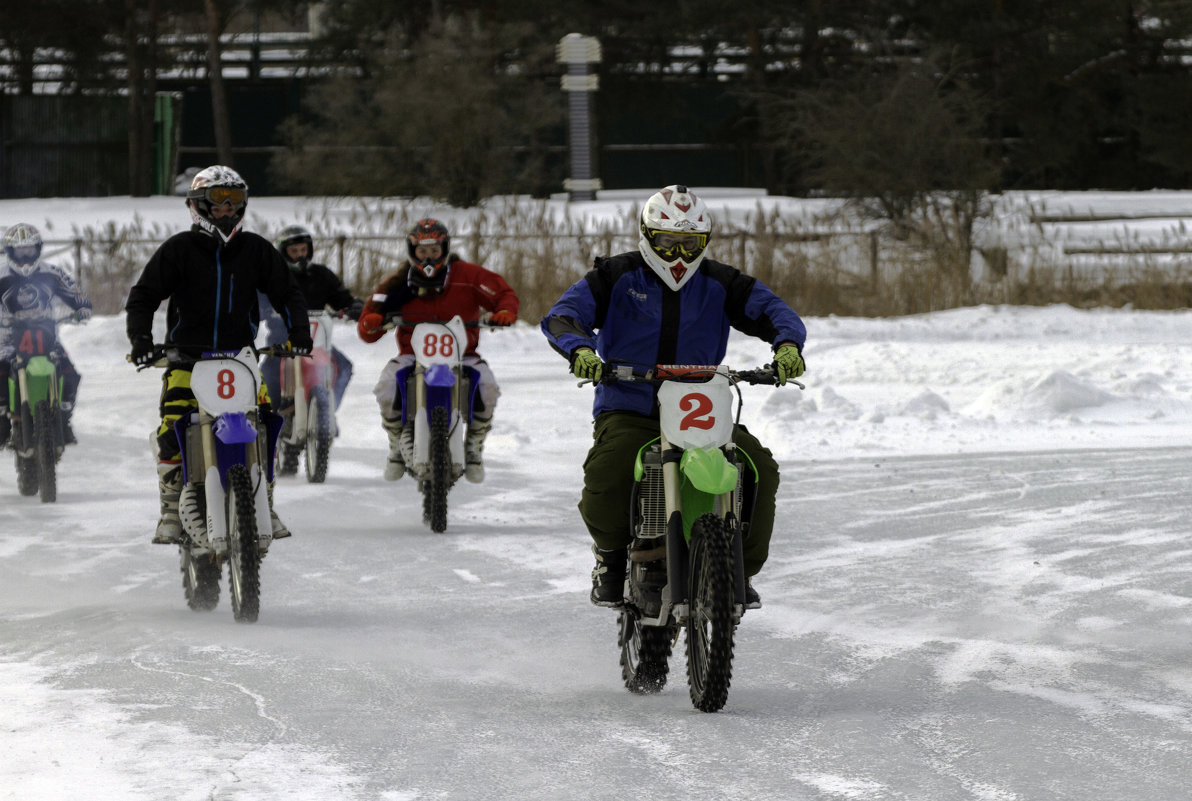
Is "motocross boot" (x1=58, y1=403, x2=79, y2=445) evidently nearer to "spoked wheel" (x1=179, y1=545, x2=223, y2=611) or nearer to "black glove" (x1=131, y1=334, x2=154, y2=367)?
"spoked wheel" (x1=179, y1=545, x2=223, y2=611)

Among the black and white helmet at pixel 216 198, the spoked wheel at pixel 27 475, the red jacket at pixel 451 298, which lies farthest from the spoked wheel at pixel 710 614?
the spoked wheel at pixel 27 475

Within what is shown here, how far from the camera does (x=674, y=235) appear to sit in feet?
23.8

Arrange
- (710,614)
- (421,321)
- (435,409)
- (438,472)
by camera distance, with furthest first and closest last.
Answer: (421,321)
(435,409)
(438,472)
(710,614)

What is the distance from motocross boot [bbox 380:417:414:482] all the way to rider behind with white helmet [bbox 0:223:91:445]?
240 cm

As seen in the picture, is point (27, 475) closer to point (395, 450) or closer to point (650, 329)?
point (395, 450)

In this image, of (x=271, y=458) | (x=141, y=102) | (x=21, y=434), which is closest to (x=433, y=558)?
(x=271, y=458)

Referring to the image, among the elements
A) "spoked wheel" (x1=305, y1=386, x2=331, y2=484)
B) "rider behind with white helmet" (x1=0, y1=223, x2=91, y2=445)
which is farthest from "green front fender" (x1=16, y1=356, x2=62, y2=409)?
"spoked wheel" (x1=305, y1=386, x2=331, y2=484)

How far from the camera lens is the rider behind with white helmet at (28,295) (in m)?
13.3

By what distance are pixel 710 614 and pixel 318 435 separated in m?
8.03

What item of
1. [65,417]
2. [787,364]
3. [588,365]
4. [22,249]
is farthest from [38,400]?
[787,364]

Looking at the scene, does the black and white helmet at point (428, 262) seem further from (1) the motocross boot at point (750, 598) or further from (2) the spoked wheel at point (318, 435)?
(1) the motocross boot at point (750, 598)

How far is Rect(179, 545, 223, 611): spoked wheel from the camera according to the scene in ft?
30.8

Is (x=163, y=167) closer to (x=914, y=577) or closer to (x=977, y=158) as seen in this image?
(x=977, y=158)

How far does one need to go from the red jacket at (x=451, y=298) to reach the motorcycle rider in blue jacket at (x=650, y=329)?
5.23 m
